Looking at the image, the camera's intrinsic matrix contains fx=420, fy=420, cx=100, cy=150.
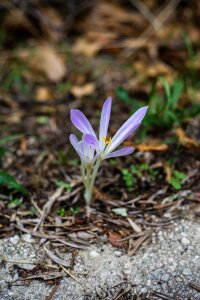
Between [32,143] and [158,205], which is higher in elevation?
[32,143]

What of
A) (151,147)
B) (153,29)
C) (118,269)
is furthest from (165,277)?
(153,29)

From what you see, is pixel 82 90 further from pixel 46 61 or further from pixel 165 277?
pixel 165 277

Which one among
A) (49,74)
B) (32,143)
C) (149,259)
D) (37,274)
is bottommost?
(149,259)

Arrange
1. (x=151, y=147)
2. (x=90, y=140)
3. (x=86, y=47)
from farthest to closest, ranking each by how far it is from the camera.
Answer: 1. (x=86, y=47)
2. (x=151, y=147)
3. (x=90, y=140)

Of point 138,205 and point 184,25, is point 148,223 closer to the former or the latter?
point 138,205

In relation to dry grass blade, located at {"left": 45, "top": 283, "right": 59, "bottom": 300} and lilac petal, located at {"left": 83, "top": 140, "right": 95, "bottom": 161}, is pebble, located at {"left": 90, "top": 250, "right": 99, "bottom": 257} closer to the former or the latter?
dry grass blade, located at {"left": 45, "top": 283, "right": 59, "bottom": 300}

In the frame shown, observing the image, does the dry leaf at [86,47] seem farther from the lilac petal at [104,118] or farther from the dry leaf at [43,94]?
the lilac petal at [104,118]

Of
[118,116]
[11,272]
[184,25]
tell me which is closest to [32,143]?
[118,116]
